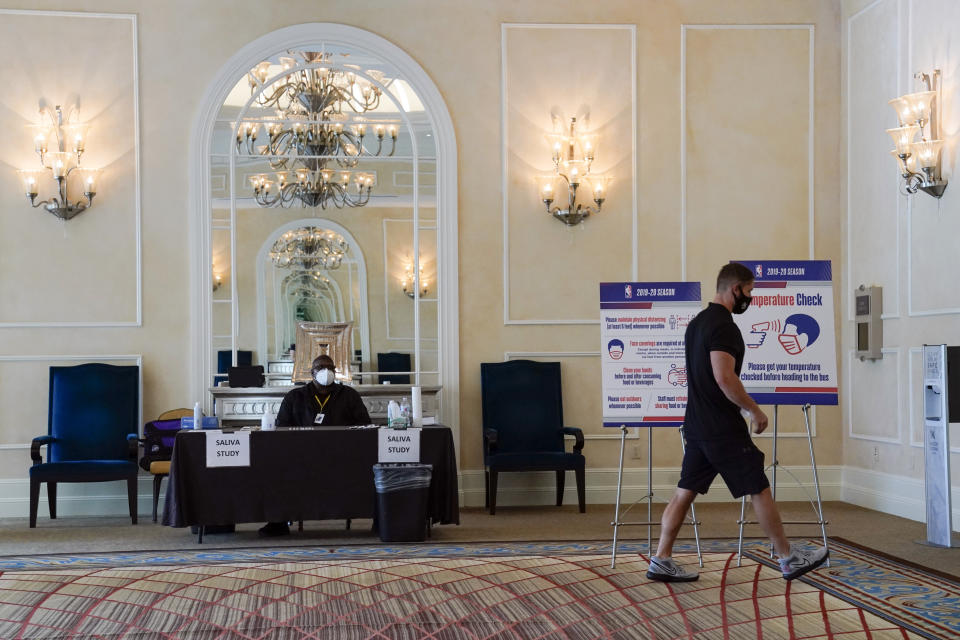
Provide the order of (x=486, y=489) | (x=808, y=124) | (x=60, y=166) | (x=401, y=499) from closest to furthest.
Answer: (x=401, y=499)
(x=60, y=166)
(x=486, y=489)
(x=808, y=124)

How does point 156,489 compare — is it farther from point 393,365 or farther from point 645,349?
point 645,349

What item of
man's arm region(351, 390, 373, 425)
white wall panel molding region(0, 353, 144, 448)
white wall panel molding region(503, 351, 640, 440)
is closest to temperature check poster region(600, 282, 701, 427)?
man's arm region(351, 390, 373, 425)

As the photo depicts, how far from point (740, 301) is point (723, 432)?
0.67 m

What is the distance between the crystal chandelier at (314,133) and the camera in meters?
8.39

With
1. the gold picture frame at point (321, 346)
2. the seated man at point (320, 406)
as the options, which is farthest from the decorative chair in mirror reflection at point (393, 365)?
the seated man at point (320, 406)

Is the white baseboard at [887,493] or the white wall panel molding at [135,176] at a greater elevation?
the white wall panel molding at [135,176]

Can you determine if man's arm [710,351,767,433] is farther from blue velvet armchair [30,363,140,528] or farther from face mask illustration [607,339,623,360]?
blue velvet armchair [30,363,140,528]

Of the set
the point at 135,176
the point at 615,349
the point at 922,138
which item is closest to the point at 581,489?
the point at 615,349

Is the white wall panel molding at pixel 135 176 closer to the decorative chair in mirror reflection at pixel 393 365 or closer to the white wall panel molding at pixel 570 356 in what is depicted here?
the decorative chair in mirror reflection at pixel 393 365

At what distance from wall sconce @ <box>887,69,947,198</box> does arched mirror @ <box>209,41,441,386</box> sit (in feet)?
12.2

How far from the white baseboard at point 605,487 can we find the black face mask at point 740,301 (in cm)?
354

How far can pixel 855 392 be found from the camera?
8.34 m

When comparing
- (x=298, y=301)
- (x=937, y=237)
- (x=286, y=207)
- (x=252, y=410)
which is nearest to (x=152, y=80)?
(x=286, y=207)

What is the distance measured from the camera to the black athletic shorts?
483 cm
